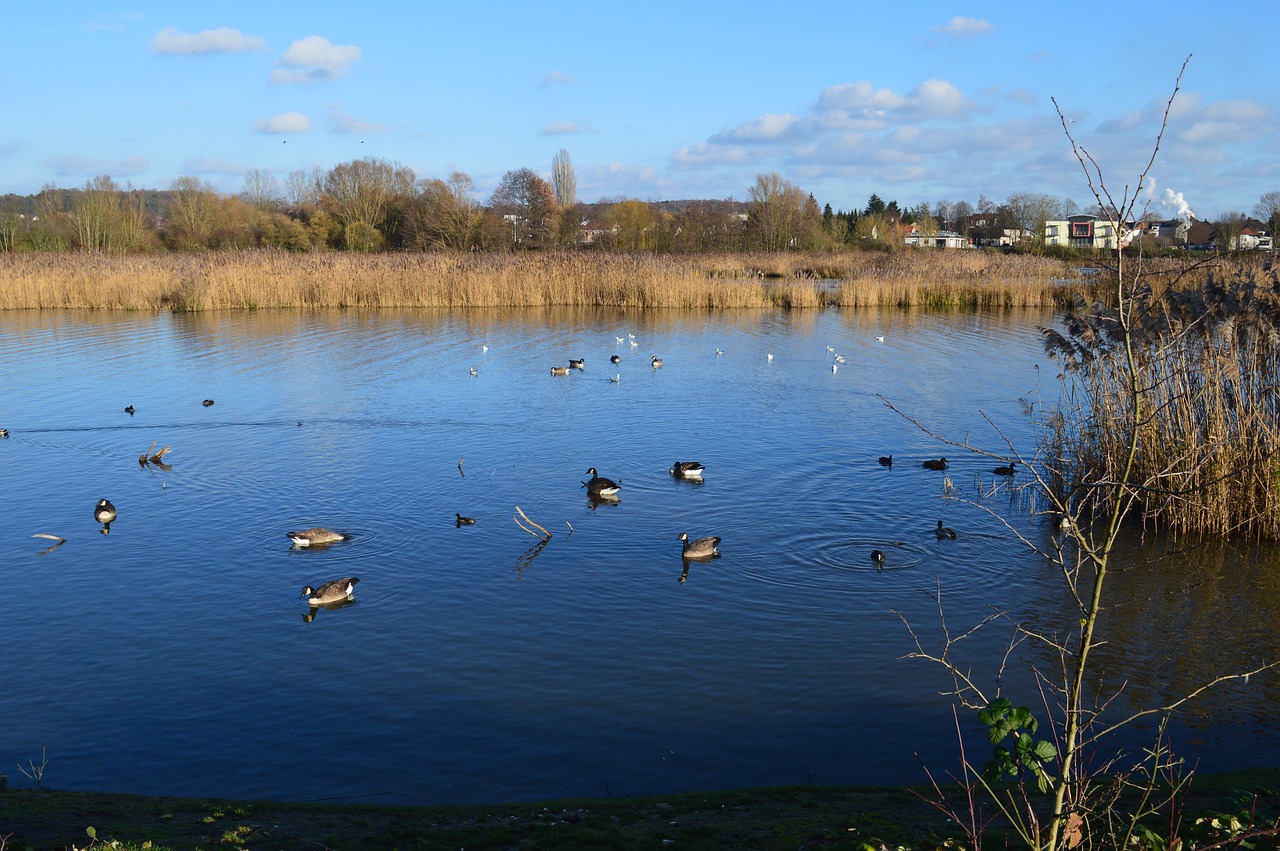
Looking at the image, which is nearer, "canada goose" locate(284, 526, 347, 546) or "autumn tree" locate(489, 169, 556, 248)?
"canada goose" locate(284, 526, 347, 546)

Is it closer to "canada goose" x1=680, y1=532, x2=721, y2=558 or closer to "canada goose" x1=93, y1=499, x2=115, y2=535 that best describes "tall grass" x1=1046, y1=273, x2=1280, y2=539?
"canada goose" x1=680, y1=532, x2=721, y2=558

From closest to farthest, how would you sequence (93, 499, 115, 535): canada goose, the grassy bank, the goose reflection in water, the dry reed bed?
the grassy bank → the goose reflection in water → (93, 499, 115, 535): canada goose → the dry reed bed

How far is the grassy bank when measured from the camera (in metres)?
4.86

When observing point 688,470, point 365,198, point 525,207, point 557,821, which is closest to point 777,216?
point 525,207

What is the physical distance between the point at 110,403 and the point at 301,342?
30.0 ft

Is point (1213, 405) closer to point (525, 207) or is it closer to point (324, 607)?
point (324, 607)

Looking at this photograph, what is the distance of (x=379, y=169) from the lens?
67375 mm

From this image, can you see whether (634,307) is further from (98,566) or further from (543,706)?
(543,706)

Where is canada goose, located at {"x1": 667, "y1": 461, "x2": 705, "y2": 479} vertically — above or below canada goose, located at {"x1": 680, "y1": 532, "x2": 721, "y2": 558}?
above

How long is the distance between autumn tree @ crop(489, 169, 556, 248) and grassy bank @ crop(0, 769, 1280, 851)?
54116mm

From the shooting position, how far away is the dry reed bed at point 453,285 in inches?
1511

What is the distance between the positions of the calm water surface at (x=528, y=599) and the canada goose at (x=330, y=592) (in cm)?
17

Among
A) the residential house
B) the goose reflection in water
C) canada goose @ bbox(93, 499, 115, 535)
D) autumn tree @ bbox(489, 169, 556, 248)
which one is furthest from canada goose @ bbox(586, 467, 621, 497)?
the residential house

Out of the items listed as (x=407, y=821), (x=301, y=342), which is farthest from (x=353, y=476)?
(x=301, y=342)
